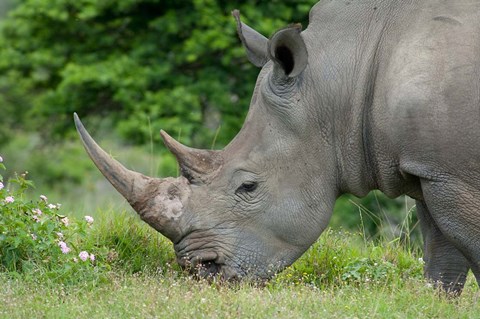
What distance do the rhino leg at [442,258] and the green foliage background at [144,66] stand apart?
7.49 meters

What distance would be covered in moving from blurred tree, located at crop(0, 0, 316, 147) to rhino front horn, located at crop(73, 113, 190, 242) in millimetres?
7985

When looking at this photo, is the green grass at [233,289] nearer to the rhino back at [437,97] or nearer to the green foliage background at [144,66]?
the rhino back at [437,97]

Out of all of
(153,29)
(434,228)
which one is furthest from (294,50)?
(153,29)

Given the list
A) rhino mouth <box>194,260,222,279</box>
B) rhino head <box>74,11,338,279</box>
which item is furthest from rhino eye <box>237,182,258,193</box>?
rhino mouth <box>194,260,222,279</box>

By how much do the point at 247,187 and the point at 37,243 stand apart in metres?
1.53

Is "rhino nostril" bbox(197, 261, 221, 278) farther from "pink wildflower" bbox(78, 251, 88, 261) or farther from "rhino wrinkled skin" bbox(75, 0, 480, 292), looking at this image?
"pink wildflower" bbox(78, 251, 88, 261)

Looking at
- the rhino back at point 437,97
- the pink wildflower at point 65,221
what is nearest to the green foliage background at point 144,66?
the pink wildflower at point 65,221

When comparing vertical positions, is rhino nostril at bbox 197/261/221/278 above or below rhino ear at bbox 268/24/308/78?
below

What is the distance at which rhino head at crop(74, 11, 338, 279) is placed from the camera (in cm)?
808

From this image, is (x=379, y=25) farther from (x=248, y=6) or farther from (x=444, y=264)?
(x=248, y=6)

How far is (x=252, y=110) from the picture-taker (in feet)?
27.2

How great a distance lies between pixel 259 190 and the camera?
26.7 ft

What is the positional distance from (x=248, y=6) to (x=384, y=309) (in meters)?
10.7

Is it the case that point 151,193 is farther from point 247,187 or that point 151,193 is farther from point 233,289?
point 233,289
